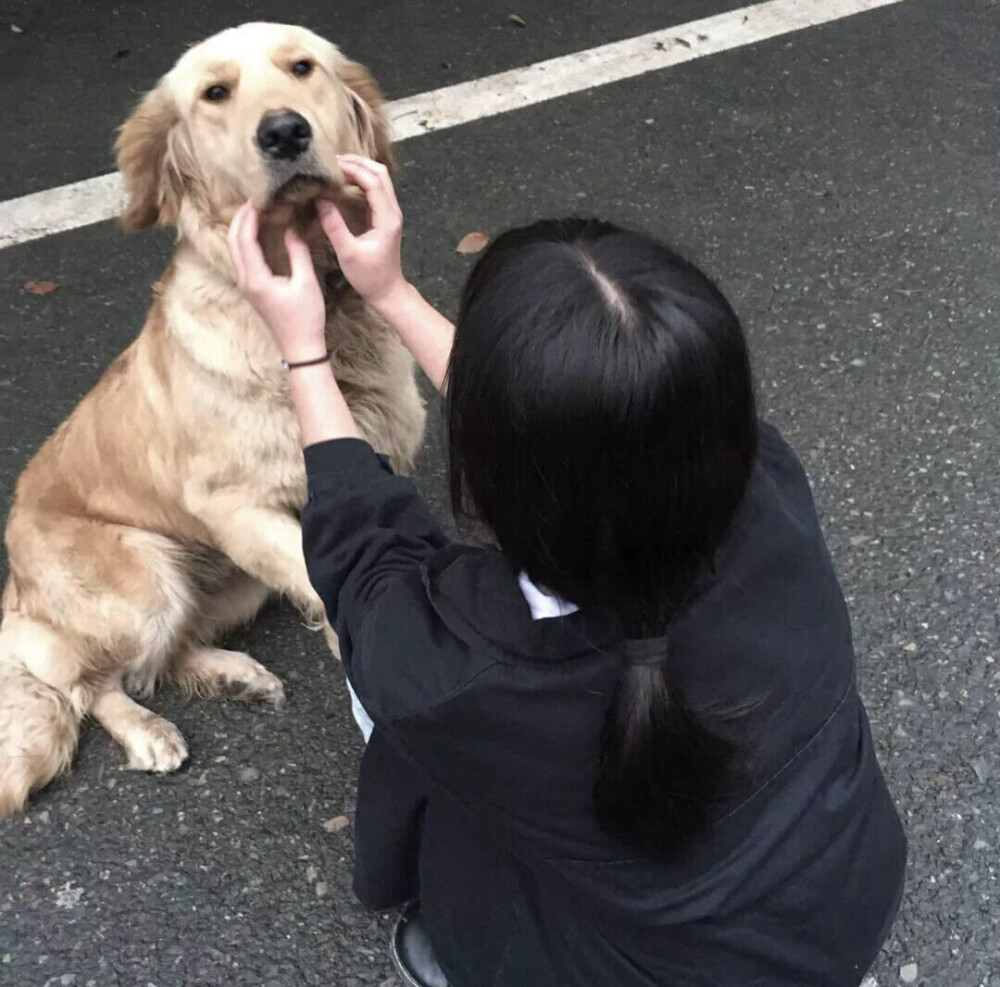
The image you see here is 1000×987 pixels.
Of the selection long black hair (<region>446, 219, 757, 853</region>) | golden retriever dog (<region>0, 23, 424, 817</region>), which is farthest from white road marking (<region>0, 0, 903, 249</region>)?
long black hair (<region>446, 219, 757, 853</region>)

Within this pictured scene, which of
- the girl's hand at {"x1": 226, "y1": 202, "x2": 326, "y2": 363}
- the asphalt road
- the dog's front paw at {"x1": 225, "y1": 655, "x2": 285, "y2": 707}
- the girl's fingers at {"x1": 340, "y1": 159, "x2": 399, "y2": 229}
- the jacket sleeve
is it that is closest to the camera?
the jacket sleeve

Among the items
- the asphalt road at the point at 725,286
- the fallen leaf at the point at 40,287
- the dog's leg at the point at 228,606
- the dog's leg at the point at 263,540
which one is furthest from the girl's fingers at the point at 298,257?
the fallen leaf at the point at 40,287

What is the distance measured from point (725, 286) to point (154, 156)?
2.01 meters

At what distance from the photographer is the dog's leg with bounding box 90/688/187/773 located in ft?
7.80

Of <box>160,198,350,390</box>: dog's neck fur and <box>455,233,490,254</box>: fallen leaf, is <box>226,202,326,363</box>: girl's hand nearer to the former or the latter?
<box>160,198,350,390</box>: dog's neck fur

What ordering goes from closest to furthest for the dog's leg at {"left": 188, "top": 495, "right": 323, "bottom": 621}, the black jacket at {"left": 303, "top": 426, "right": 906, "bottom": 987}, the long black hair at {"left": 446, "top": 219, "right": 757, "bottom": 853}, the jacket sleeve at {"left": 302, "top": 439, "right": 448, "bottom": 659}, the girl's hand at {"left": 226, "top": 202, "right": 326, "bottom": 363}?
the long black hair at {"left": 446, "top": 219, "right": 757, "bottom": 853}
the black jacket at {"left": 303, "top": 426, "right": 906, "bottom": 987}
the jacket sleeve at {"left": 302, "top": 439, "right": 448, "bottom": 659}
the girl's hand at {"left": 226, "top": 202, "right": 326, "bottom": 363}
the dog's leg at {"left": 188, "top": 495, "right": 323, "bottom": 621}

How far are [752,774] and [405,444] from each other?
1374 mm

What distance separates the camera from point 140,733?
7.87ft

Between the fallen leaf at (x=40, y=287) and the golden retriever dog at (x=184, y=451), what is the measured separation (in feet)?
4.68

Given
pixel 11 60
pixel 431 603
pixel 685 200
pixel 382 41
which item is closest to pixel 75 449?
pixel 431 603

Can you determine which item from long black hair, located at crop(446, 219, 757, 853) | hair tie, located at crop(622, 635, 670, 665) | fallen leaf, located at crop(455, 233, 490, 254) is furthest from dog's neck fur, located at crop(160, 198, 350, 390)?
fallen leaf, located at crop(455, 233, 490, 254)

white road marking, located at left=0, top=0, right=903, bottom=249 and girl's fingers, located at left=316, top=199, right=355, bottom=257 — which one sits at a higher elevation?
girl's fingers, located at left=316, top=199, right=355, bottom=257

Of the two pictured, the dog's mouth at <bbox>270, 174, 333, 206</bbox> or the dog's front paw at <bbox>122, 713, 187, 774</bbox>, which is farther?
the dog's front paw at <bbox>122, 713, 187, 774</bbox>

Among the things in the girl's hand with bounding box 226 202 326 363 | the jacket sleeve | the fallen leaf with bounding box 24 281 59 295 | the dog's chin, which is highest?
the dog's chin
